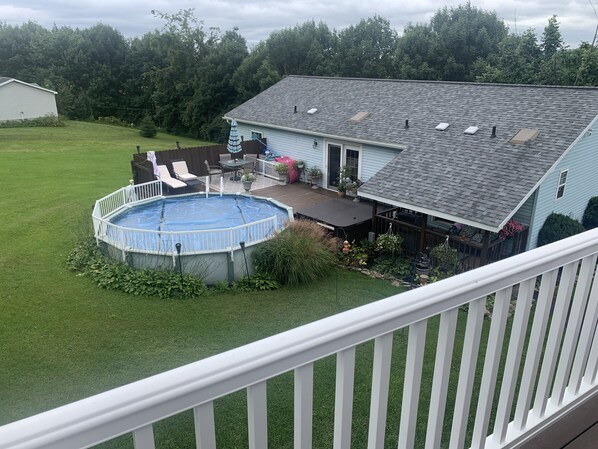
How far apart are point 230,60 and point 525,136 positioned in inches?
1104

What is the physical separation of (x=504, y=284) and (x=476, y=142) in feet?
36.7

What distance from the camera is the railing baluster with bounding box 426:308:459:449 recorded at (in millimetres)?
1229

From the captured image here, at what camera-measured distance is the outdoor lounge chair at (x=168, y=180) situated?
14.4 metres

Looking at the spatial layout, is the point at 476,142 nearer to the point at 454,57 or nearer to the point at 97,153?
the point at 97,153

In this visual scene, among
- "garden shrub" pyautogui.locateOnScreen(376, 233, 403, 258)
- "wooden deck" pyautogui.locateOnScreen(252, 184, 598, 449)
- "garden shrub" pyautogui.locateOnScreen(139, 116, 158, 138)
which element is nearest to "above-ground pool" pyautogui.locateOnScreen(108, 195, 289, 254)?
"wooden deck" pyautogui.locateOnScreen(252, 184, 598, 449)

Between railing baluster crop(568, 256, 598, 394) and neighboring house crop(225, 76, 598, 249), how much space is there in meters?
7.42

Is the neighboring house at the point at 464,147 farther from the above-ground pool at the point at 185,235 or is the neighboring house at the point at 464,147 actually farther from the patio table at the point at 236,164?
the above-ground pool at the point at 185,235

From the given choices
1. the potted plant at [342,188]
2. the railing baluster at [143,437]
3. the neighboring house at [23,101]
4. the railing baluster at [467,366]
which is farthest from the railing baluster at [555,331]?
the neighboring house at [23,101]

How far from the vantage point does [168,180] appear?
14.8 meters

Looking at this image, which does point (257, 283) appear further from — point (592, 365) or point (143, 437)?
point (143, 437)

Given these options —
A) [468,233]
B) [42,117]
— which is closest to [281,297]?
[468,233]

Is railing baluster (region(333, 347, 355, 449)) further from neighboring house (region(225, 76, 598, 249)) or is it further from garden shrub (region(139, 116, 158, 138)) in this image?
garden shrub (region(139, 116, 158, 138))

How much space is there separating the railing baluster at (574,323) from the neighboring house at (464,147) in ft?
24.7

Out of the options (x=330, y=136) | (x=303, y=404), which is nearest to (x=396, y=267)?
(x=330, y=136)
